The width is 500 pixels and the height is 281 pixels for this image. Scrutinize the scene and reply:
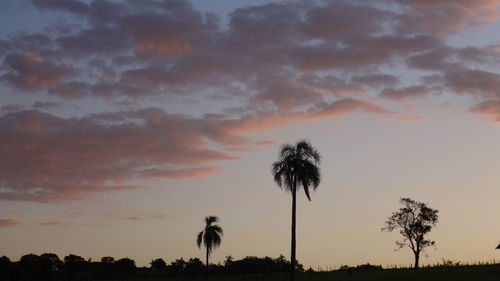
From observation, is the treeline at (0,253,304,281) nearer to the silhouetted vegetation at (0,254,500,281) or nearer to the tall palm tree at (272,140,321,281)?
the silhouetted vegetation at (0,254,500,281)

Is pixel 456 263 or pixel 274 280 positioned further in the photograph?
pixel 456 263

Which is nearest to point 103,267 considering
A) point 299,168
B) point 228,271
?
point 228,271

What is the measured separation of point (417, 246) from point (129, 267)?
97.1 meters

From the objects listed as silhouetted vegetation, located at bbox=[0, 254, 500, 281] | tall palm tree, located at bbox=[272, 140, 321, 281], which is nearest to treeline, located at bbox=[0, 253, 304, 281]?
silhouetted vegetation, located at bbox=[0, 254, 500, 281]

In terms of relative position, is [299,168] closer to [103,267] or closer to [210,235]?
[210,235]

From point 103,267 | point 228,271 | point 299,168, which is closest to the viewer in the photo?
point 299,168

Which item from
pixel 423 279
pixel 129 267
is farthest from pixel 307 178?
pixel 129 267

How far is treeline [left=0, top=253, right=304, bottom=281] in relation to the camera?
118 meters

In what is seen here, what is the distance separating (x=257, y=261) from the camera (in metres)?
171

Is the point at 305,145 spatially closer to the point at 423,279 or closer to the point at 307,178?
the point at 307,178

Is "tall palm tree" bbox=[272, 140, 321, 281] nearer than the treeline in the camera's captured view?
Yes

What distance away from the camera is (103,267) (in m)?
190

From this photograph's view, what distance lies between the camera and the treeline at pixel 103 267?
118 metres

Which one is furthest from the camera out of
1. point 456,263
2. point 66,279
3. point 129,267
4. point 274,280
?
point 129,267
